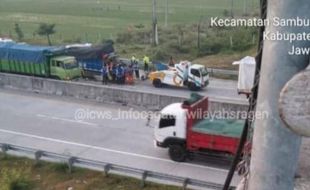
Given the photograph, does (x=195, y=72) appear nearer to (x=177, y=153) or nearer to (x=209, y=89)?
(x=209, y=89)

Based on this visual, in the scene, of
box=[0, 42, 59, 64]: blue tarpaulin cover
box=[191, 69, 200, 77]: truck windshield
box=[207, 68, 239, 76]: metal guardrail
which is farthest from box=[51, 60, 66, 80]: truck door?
box=[207, 68, 239, 76]: metal guardrail

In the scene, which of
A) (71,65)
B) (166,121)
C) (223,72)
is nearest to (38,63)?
(71,65)

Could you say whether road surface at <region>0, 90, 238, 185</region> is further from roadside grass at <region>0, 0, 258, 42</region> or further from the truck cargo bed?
roadside grass at <region>0, 0, 258, 42</region>

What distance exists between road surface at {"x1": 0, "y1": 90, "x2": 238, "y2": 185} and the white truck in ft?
15.6

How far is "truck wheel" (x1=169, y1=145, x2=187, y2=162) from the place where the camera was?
15.6m

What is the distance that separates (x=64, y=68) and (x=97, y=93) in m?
5.06

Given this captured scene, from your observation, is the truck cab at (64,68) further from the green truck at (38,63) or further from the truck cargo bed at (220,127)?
the truck cargo bed at (220,127)

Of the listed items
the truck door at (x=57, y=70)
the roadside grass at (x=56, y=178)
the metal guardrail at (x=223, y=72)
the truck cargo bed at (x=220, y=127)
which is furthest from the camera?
the metal guardrail at (x=223, y=72)

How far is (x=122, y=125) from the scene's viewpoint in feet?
64.3

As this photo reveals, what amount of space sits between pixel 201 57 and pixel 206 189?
69.4ft

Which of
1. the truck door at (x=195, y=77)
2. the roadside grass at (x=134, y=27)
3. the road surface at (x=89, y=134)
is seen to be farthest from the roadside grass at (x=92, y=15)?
the road surface at (x=89, y=134)

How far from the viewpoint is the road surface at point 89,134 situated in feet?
51.6

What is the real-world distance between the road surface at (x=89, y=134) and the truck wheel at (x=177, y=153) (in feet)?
0.54

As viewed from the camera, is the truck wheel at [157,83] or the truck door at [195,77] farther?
the truck wheel at [157,83]
